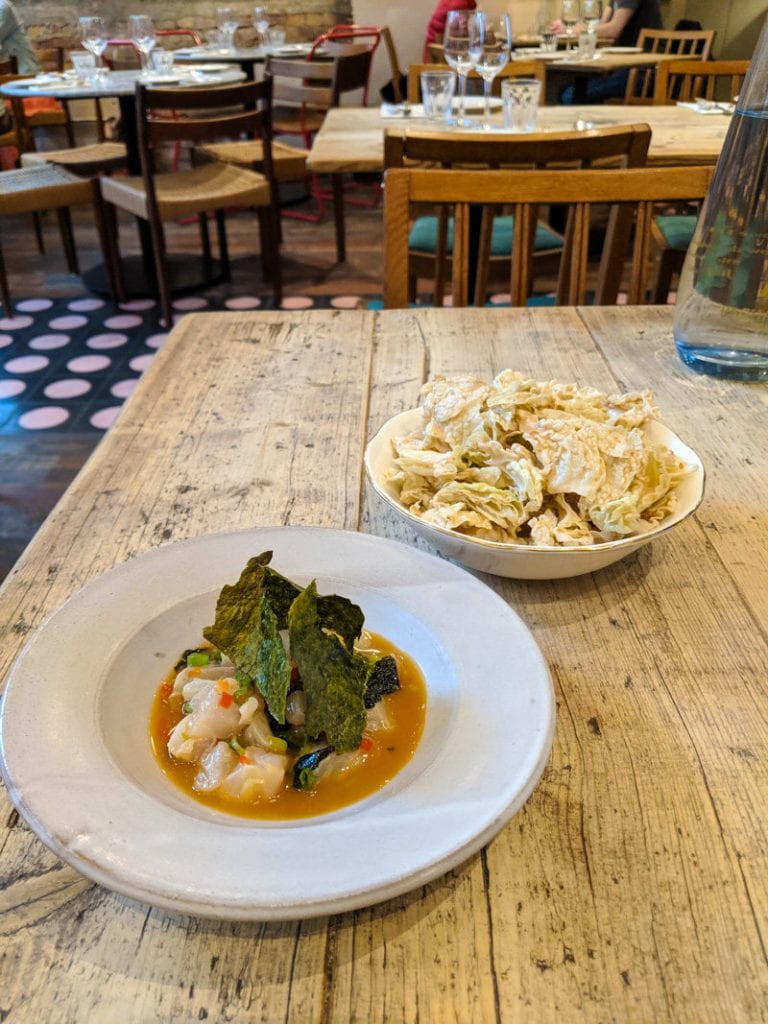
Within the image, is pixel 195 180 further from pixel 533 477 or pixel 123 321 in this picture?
pixel 533 477

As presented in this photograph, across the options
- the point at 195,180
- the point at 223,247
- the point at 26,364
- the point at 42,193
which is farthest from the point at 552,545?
the point at 223,247

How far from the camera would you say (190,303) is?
357 cm

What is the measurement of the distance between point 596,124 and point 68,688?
2517 mm

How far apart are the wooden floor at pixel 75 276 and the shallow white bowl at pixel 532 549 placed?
58.9 inches

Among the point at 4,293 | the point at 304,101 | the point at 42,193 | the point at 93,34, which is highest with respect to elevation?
the point at 93,34

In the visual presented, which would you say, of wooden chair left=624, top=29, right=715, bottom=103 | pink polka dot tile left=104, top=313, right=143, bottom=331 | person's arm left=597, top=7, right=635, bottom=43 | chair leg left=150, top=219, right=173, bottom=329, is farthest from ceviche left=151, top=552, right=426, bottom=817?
person's arm left=597, top=7, right=635, bottom=43

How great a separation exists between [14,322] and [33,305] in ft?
0.67

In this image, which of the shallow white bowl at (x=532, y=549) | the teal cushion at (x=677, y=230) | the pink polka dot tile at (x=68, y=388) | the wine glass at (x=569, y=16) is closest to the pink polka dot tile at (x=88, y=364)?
the pink polka dot tile at (x=68, y=388)

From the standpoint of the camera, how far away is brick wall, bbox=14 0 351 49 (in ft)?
19.2

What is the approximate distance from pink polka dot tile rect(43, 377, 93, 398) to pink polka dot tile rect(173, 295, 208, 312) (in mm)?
778

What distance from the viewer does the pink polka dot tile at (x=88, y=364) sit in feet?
9.70

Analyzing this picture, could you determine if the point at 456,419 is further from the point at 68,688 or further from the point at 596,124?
the point at 596,124

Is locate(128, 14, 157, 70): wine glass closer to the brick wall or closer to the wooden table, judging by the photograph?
the brick wall

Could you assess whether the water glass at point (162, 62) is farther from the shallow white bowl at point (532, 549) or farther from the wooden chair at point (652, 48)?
the shallow white bowl at point (532, 549)
